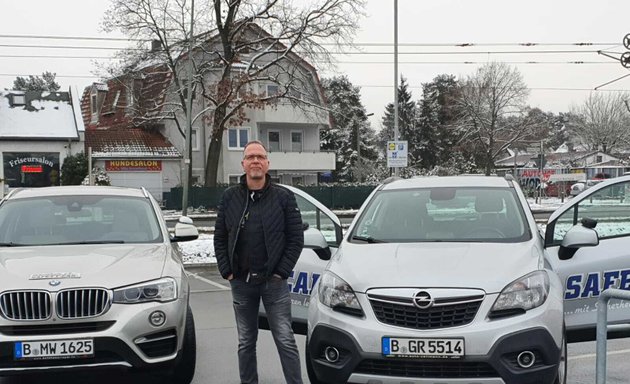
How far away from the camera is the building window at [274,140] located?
47750 mm

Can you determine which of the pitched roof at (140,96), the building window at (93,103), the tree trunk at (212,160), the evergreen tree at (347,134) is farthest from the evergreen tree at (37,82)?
the tree trunk at (212,160)

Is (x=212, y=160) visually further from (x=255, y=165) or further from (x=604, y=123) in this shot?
(x=604, y=123)

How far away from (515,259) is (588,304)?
136 centimetres

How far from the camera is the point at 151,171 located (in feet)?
136

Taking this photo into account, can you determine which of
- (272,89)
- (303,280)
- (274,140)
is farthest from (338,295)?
(274,140)

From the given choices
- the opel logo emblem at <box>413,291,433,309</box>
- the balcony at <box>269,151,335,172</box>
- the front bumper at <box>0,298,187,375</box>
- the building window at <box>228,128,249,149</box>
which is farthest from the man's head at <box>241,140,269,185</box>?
the building window at <box>228,128,249,149</box>

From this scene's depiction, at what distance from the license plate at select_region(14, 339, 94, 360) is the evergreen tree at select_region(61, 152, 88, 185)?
33081mm

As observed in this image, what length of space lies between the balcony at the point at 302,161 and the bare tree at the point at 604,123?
148 feet

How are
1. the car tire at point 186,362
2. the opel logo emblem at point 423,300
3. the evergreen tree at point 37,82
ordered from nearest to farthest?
the opel logo emblem at point 423,300, the car tire at point 186,362, the evergreen tree at point 37,82

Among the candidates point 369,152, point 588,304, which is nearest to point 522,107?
point 369,152

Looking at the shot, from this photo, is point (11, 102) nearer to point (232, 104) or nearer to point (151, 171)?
point (151, 171)

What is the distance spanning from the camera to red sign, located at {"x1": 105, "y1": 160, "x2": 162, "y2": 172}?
4014cm

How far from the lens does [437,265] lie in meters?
4.45

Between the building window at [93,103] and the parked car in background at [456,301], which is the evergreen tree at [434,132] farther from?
the parked car in background at [456,301]
